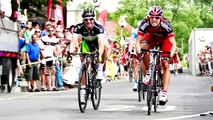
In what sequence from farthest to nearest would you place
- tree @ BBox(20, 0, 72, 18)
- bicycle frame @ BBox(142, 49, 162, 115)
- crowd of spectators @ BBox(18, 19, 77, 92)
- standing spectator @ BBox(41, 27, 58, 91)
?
tree @ BBox(20, 0, 72, 18)
standing spectator @ BBox(41, 27, 58, 91)
crowd of spectators @ BBox(18, 19, 77, 92)
bicycle frame @ BBox(142, 49, 162, 115)

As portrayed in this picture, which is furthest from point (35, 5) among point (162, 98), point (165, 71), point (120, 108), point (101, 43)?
point (162, 98)

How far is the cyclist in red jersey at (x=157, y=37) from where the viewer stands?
13680mm

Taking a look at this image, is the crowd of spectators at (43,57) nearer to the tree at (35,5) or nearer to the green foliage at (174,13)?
the tree at (35,5)

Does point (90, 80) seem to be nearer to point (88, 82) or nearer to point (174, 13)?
point (88, 82)

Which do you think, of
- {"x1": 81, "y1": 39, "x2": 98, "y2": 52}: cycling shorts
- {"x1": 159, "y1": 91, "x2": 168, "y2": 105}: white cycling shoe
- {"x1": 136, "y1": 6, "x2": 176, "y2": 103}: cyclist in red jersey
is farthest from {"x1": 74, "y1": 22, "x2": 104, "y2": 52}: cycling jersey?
{"x1": 159, "y1": 91, "x2": 168, "y2": 105}: white cycling shoe

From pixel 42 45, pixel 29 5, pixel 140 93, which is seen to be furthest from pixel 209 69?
pixel 140 93

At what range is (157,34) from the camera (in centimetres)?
1403

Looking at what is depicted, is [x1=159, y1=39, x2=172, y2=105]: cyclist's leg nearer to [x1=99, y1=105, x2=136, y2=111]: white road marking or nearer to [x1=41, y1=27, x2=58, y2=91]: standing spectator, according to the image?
[x1=99, y1=105, x2=136, y2=111]: white road marking

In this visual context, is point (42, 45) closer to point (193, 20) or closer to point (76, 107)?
point (76, 107)

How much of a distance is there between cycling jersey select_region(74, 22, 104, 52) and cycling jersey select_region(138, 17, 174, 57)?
796 millimetres

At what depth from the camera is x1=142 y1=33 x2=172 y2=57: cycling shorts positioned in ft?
46.2

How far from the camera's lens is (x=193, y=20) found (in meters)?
99.9

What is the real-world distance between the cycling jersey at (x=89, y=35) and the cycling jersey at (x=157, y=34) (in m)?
0.80

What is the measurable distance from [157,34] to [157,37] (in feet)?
0.29
